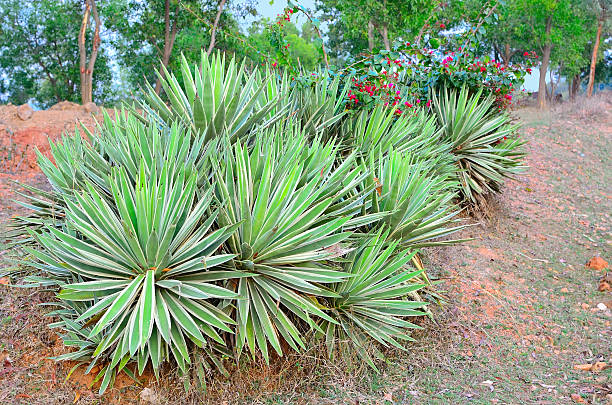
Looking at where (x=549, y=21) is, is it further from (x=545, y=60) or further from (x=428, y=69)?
(x=428, y=69)

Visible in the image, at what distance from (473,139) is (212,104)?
→ 15.0 feet

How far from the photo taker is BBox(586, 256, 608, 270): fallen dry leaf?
24.4ft

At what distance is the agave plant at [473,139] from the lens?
7.75 meters

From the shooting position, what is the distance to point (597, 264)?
7469mm

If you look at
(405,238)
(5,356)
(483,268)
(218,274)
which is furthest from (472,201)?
(5,356)

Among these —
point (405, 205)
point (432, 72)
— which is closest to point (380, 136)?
point (405, 205)

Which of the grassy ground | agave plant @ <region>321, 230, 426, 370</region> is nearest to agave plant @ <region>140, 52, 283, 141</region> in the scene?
agave plant @ <region>321, 230, 426, 370</region>

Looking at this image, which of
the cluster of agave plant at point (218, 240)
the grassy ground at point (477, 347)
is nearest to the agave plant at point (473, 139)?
the grassy ground at point (477, 347)

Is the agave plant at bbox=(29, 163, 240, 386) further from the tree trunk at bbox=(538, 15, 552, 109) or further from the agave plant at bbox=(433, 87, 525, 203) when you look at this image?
the tree trunk at bbox=(538, 15, 552, 109)

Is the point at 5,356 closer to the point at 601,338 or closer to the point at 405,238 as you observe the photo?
the point at 405,238

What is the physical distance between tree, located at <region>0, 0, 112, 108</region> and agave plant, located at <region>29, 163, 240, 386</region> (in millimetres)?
23041

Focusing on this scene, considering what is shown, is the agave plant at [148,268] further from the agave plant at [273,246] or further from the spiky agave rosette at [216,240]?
the agave plant at [273,246]

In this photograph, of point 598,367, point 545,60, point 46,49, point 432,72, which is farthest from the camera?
point 545,60

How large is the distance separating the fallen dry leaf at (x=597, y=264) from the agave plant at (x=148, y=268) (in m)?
5.87
